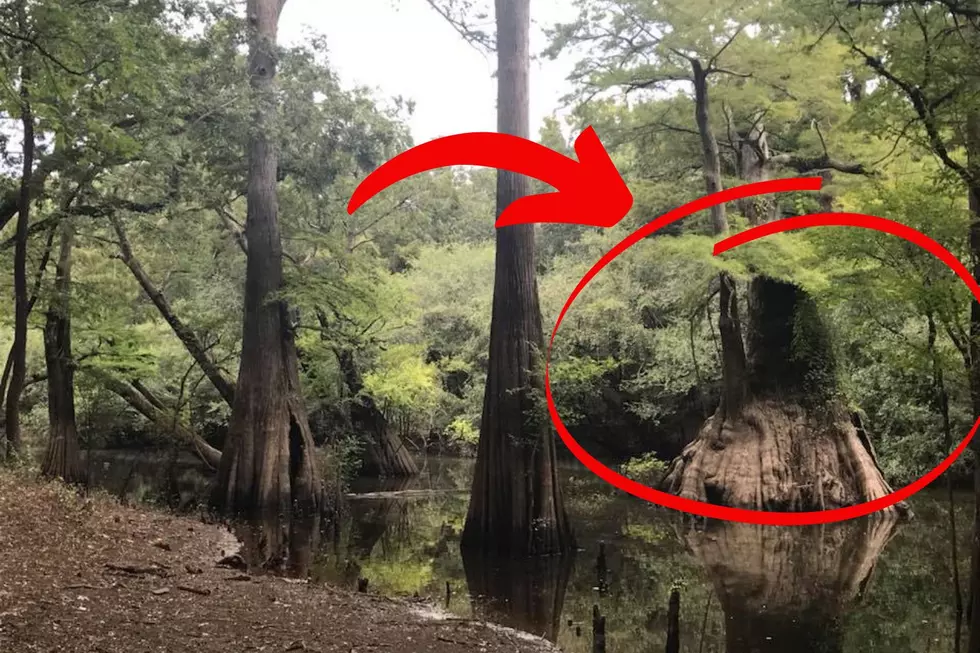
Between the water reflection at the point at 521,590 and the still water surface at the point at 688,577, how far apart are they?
25 millimetres

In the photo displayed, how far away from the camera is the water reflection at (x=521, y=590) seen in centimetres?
884

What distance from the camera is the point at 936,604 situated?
9.91 m

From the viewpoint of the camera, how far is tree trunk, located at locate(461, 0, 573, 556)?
39.6ft

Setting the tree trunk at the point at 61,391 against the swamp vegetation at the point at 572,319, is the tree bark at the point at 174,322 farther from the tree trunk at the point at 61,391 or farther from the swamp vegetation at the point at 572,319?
the tree trunk at the point at 61,391

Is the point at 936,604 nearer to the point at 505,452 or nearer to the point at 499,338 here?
the point at 505,452

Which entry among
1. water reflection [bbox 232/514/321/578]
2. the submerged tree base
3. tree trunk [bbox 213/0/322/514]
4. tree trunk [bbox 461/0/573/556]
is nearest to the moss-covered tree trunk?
the submerged tree base

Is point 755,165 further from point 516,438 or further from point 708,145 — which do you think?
point 516,438

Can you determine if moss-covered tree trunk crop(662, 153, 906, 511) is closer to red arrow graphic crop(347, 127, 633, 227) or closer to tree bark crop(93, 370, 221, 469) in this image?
red arrow graphic crop(347, 127, 633, 227)

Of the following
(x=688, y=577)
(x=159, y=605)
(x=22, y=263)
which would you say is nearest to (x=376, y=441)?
(x=22, y=263)

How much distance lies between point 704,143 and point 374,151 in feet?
26.7

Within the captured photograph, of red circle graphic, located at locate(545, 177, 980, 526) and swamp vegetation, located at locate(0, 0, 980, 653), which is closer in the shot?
swamp vegetation, located at locate(0, 0, 980, 653)

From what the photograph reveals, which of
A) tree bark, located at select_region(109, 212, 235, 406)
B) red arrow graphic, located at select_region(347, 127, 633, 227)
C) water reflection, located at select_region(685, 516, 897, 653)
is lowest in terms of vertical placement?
water reflection, located at select_region(685, 516, 897, 653)

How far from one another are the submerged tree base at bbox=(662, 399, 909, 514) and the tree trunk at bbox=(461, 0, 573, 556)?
511 cm

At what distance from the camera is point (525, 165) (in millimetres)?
14531
